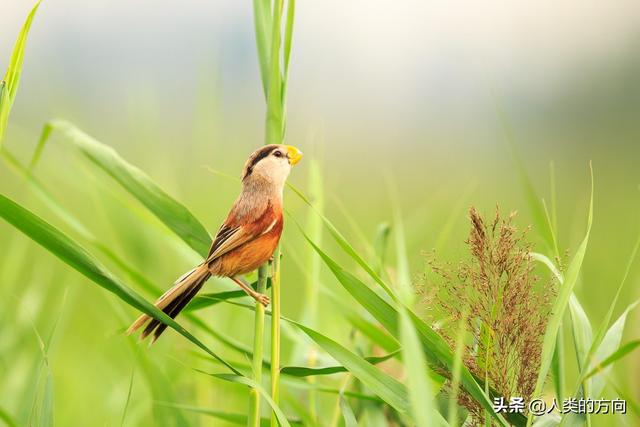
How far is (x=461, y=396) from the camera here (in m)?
1.57

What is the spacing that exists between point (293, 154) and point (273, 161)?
0.04m

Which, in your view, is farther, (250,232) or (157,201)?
(157,201)

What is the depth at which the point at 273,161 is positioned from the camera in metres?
1.31

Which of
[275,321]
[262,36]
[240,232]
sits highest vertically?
[262,36]

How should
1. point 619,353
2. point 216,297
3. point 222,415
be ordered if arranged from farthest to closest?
point 222,415 → point 216,297 → point 619,353

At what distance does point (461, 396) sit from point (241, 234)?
1.96 feet

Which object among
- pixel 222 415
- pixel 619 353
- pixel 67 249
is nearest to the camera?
pixel 67 249

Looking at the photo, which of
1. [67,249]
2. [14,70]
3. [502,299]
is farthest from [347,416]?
[14,70]

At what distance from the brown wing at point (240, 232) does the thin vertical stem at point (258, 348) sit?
118 millimetres

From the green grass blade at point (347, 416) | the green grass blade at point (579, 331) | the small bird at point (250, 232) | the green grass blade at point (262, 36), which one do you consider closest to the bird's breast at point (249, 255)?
the small bird at point (250, 232)

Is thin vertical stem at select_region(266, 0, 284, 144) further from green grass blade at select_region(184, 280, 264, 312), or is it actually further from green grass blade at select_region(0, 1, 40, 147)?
green grass blade at select_region(0, 1, 40, 147)

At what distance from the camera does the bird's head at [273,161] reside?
1.31 meters

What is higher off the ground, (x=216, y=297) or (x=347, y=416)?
(x=216, y=297)

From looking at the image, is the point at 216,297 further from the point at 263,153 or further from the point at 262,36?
the point at 262,36
